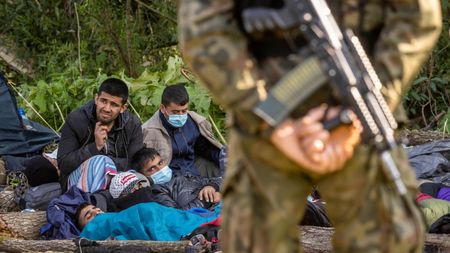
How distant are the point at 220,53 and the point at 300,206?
55 centimetres

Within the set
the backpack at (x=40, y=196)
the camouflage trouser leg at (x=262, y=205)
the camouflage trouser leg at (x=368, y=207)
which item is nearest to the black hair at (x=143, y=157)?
the backpack at (x=40, y=196)

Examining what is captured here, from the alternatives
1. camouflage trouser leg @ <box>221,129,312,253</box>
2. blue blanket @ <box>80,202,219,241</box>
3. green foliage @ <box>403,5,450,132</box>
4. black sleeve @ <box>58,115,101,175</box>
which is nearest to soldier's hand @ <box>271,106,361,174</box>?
camouflage trouser leg @ <box>221,129,312,253</box>

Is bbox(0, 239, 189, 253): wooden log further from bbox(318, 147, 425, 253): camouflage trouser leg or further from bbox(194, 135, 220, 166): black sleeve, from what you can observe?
bbox(318, 147, 425, 253): camouflage trouser leg

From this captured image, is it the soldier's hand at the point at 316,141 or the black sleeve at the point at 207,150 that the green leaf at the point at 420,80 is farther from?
the soldier's hand at the point at 316,141

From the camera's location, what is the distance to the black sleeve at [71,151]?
8.61 meters

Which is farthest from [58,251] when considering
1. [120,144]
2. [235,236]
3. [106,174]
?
[235,236]

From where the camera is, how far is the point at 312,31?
3.34m

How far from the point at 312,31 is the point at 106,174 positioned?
17.3 ft

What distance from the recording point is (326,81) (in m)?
3.35

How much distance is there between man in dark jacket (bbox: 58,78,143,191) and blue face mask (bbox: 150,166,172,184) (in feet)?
0.94

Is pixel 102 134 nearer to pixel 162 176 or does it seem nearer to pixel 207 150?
pixel 162 176

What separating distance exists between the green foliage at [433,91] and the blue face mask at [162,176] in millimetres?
4055

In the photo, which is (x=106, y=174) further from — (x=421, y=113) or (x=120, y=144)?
(x=421, y=113)

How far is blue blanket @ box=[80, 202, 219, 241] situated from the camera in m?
7.67
